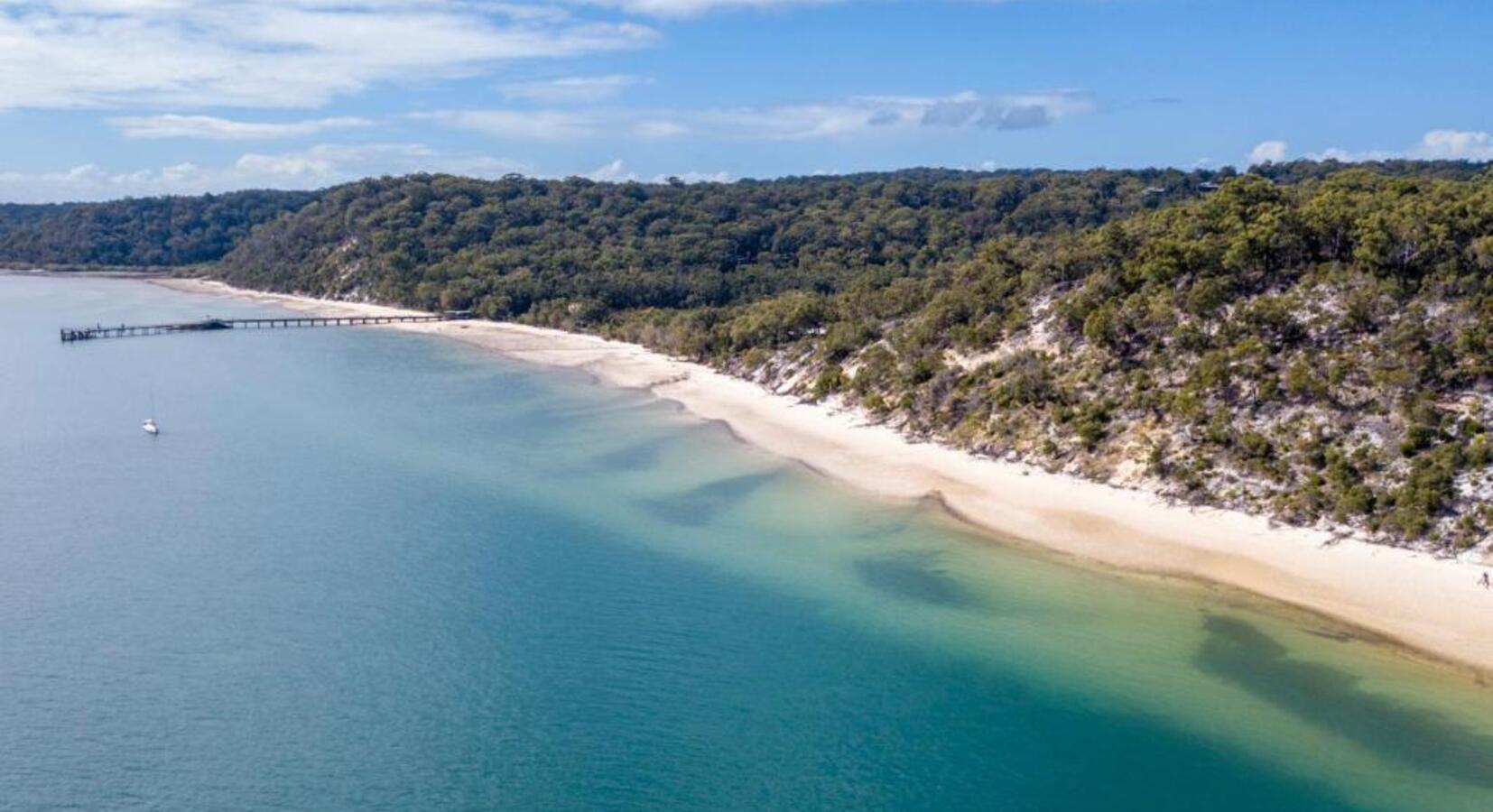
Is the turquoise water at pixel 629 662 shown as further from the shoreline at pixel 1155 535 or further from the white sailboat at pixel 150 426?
the white sailboat at pixel 150 426

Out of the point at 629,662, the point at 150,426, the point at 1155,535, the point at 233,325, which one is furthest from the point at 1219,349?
the point at 233,325

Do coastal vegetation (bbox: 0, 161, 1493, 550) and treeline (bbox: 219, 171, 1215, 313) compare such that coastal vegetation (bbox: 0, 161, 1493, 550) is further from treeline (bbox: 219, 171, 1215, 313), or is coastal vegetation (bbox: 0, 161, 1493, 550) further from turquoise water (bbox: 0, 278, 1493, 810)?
treeline (bbox: 219, 171, 1215, 313)

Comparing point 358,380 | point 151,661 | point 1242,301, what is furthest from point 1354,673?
Result: point 358,380

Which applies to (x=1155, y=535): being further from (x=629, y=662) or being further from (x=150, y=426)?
(x=150, y=426)

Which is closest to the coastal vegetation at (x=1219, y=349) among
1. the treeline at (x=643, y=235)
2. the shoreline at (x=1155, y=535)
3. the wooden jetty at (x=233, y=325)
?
the shoreline at (x=1155, y=535)

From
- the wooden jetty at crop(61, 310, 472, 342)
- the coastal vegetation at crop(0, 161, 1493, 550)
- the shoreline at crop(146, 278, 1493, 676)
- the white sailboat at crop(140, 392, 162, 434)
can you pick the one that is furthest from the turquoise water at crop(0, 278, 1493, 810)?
the wooden jetty at crop(61, 310, 472, 342)

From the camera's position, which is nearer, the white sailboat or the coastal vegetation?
the coastal vegetation

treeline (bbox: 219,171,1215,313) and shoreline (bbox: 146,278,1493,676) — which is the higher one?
treeline (bbox: 219,171,1215,313)
